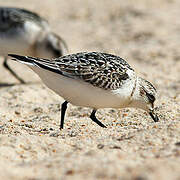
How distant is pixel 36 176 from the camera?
125 inches

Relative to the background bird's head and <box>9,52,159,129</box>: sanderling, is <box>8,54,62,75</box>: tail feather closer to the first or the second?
<box>9,52,159,129</box>: sanderling

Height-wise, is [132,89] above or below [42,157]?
above

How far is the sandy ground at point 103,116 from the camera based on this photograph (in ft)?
10.7

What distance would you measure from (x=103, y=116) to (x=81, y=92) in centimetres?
123

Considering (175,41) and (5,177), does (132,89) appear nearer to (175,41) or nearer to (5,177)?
(5,177)

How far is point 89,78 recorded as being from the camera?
4.63 meters

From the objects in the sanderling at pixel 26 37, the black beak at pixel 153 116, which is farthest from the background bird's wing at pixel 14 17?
the black beak at pixel 153 116

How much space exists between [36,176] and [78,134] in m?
1.45

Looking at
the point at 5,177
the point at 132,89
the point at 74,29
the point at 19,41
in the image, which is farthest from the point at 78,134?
the point at 74,29

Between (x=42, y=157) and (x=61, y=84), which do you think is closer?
(x=42, y=157)

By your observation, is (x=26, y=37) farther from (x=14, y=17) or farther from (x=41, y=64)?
(x=41, y=64)

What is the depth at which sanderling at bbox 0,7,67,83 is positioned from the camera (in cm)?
755

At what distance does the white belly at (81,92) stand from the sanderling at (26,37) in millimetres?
3038

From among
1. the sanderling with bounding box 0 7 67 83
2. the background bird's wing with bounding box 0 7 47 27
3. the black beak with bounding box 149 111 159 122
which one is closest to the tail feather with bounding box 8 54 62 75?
the black beak with bounding box 149 111 159 122
